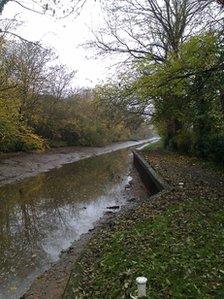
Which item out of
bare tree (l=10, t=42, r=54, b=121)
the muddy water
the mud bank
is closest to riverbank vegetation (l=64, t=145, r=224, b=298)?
the mud bank

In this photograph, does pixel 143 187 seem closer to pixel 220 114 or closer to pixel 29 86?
pixel 220 114

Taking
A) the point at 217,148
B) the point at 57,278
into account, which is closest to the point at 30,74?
the point at 217,148

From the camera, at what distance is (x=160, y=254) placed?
→ 24.2 ft

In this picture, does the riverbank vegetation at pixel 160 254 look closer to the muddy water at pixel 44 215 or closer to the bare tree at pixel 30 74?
the muddy water at pixel 44 215

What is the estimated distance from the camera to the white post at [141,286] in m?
5.45

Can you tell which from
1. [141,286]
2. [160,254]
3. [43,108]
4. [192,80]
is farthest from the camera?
[43,108]

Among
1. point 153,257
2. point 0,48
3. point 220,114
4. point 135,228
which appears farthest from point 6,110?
point 153,257

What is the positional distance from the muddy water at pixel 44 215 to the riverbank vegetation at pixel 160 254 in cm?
163

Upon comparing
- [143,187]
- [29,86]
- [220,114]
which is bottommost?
[143,187]

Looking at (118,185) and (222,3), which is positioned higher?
(222,3)

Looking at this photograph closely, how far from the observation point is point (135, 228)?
368 inches

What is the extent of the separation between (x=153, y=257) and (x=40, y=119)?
31992 mm

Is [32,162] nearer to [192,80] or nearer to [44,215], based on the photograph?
[44,215]

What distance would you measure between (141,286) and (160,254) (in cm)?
192
